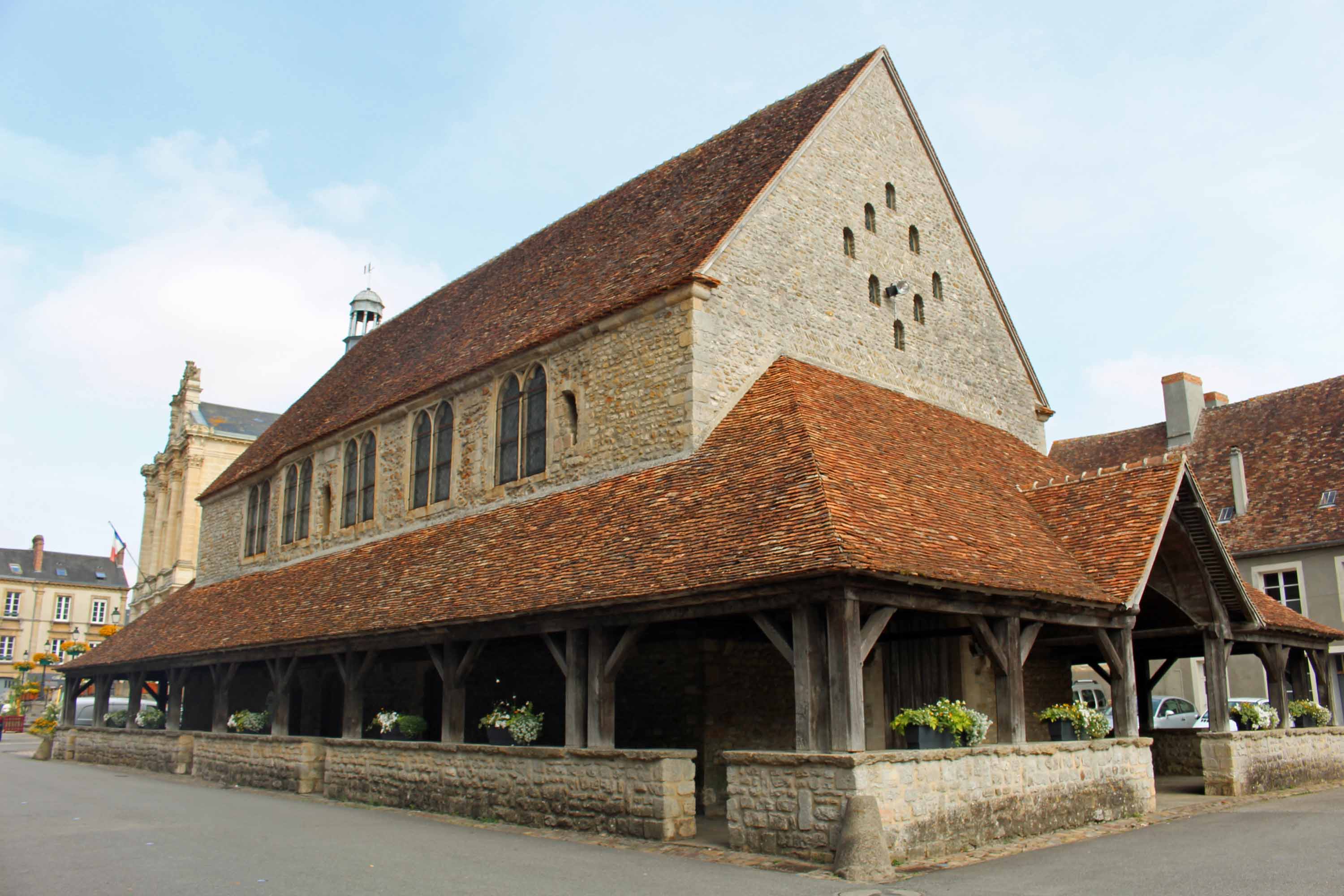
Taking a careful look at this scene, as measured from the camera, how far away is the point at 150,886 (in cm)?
846

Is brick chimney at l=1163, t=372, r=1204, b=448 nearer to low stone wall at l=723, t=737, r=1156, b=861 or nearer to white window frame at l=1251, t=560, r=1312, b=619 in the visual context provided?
white window frame at l=1251, t=560, r=1312, b=619

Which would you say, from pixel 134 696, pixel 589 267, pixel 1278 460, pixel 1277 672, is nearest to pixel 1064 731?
pixel 1277 672

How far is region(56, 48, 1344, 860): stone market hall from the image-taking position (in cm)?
1059

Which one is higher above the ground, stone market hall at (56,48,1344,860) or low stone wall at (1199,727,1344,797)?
stone market hall at (56,48,1344,860)

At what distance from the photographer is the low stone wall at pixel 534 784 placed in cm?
1105

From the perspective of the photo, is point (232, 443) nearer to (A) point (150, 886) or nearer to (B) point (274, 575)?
(B) point (274, 575)

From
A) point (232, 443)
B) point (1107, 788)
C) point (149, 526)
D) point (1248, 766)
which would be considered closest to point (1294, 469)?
point (1248, 766)

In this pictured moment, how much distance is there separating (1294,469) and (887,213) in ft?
56.5

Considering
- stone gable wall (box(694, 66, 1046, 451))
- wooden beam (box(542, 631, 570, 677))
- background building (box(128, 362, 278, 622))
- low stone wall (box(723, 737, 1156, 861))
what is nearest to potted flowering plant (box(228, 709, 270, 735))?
wooden beam (box(542, 631, 570, 677))

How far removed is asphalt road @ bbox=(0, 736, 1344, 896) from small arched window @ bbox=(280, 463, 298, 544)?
418 inches

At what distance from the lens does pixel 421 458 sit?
65.3 ft

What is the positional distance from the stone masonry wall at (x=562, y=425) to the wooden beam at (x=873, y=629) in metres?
4.56

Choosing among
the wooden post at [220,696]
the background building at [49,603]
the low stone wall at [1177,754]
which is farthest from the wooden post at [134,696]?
the background building at [49,603]

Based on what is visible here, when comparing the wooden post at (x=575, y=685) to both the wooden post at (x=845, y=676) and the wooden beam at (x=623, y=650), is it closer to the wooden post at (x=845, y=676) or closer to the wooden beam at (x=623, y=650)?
the wooden beam at (x=623, y=650)
